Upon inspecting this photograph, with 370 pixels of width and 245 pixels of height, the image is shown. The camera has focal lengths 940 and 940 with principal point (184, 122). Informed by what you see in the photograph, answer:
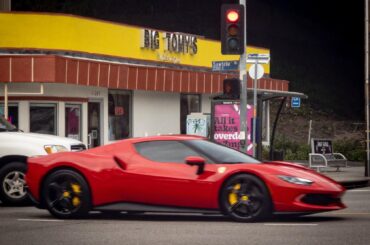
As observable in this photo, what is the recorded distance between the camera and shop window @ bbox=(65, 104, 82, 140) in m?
29.1

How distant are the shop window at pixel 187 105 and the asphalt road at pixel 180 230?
2142 cm

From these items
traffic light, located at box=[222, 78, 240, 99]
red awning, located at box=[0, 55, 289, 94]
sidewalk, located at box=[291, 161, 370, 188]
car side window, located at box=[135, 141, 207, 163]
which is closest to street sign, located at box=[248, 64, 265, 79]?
traffic light, located at box=[222, 78, 240, 99]

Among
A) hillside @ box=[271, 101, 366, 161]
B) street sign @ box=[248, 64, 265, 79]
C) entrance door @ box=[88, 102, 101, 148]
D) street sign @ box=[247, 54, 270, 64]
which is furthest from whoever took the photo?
hillside @ box=[271, 101, 366, 161]

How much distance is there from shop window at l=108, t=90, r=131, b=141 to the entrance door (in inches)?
25.4

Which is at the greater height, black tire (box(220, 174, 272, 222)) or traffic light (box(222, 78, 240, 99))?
traffic light (box(222, 78, 240, 99))

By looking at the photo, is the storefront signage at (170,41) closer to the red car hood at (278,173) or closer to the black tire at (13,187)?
the black tire at (13,187)

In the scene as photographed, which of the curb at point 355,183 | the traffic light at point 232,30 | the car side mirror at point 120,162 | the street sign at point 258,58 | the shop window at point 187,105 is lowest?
the curb at point 355,183

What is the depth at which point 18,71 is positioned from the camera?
27.2 metres

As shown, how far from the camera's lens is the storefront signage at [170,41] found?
108 feet

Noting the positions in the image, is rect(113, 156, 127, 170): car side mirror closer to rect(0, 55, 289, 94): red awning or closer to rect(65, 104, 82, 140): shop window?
rect(0, 55, 289, 94): red awning

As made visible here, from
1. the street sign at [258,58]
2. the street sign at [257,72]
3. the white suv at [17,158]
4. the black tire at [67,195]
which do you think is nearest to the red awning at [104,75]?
the street sign at [257,72]

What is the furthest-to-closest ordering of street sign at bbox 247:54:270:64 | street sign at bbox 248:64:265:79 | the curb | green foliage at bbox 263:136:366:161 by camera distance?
green foliage at bbox 263:136:366:161 < the curb < street sign at bbox 248:64:265:79 < street sign at bbox 247:54:270:64

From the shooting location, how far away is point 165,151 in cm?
1327

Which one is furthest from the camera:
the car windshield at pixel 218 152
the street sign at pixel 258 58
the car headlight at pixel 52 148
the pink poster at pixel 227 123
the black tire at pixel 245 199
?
the pink poster at pixel 227 123
